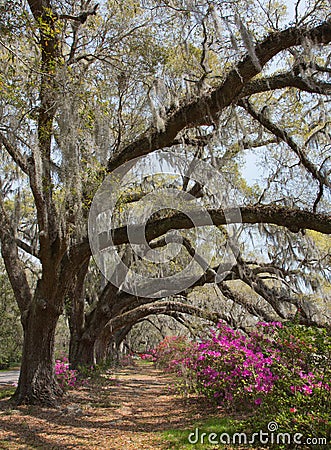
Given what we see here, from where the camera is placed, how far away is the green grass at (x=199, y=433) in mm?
4133

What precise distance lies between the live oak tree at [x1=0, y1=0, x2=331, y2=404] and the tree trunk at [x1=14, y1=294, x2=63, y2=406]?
0.8 inches

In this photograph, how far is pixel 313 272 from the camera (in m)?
8.09

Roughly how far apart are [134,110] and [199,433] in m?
Result: 5.39

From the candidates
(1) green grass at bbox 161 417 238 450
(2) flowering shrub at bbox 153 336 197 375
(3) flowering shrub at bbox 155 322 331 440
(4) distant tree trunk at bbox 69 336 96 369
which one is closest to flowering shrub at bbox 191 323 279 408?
(3) flowering shrub at bbox 155 322 331 440

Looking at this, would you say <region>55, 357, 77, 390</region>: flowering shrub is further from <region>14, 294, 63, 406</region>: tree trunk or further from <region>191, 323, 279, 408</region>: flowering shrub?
<region>191, 323, 279, 408</region>: flowering shrub

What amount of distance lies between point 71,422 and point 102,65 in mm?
5196

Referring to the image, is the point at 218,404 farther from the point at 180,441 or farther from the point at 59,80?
the point at 59,80

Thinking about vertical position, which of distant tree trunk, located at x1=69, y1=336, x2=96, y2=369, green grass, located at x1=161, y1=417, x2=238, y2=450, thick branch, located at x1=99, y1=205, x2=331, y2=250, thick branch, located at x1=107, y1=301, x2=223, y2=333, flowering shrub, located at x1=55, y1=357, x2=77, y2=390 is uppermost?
thick branch, located at x1=99, y1=205, x2=331, y2=250

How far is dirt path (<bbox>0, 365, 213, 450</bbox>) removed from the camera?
14.3 ft

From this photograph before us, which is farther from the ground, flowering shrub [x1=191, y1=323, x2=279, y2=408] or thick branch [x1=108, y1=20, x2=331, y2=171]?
thick branch [x1=108, y1=20, x2=331, y2=171]

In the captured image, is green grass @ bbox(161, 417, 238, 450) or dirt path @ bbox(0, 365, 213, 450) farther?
dirt path @ bbox(0, 365, 213, 450)

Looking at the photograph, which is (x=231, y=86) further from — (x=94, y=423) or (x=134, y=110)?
(x=94, y=423)

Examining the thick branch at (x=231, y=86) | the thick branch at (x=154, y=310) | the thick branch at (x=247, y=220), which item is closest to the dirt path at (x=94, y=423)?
the thick branch at (x=247, y=220)

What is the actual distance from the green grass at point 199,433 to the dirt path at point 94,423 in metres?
0.14
